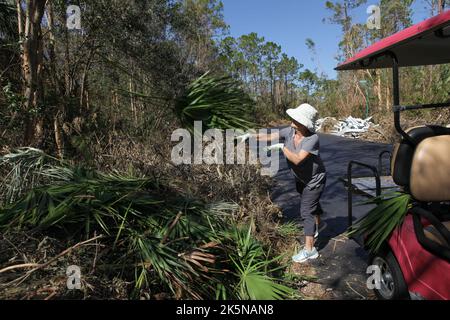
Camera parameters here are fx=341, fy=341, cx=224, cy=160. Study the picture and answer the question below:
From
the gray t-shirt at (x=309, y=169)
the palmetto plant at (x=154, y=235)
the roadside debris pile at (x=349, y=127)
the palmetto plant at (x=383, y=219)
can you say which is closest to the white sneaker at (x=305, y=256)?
the palmetto plant at (x=154, y=235)

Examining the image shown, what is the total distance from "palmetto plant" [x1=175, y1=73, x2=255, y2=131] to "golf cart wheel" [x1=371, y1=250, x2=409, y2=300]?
1.74 meters

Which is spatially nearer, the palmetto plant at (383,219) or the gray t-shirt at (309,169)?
the palmetto plant at (383,219)

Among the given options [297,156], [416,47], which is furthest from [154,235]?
[416,47]

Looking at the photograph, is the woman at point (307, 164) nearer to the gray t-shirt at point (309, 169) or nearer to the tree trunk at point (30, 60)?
the gray t-shirt at point (309, 169)

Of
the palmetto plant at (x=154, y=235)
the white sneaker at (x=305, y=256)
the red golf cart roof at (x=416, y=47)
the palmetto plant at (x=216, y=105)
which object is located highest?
the red golf cart roof at (x=416, y=47)

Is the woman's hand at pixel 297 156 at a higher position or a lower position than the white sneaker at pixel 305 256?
higher

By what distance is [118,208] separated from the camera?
2922 mm

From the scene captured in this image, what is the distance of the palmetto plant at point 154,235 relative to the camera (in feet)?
8.39

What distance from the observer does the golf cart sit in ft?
7.02

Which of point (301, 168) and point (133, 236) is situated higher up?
point (301, 168)

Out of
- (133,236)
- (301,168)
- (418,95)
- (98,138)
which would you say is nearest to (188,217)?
(133,236)

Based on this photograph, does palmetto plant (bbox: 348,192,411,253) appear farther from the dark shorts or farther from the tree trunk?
the tree trunk
